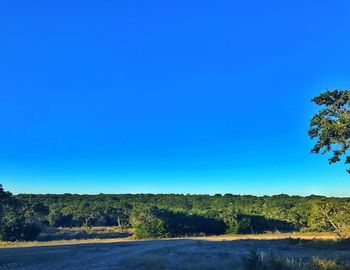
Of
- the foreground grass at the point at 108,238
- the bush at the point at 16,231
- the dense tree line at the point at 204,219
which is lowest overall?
the foreground grass at the point at 108,238

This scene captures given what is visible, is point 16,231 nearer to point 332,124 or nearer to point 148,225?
point 148,225

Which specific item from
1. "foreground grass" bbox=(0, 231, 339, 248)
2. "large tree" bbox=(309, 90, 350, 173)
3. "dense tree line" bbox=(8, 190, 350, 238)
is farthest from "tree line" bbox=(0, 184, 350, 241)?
"large tree" bbox=(309, 90, 350, 173)

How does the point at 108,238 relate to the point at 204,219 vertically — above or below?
below

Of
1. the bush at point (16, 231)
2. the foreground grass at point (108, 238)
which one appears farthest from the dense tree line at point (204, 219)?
the bush at point (16, 231)

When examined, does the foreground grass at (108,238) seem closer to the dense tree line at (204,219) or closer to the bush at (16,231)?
the bush at (16,231)

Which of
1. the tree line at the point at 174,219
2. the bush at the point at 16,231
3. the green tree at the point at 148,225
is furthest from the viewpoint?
the green tree at the point at 148,225

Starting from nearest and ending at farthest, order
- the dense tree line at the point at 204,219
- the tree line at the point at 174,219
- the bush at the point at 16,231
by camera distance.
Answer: the bush at the point at 16,231, the tree line at the point at 174,219, the dense tree line at the point at 204,219

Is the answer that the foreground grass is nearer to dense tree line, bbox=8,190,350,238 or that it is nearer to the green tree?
the green tree

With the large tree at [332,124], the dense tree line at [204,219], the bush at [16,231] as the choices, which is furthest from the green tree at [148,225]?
the large tree at [332,124]

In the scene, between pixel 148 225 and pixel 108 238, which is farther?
pixel 148 225

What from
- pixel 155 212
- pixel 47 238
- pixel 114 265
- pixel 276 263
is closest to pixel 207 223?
pixel 155 212

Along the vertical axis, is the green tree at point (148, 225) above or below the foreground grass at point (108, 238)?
above

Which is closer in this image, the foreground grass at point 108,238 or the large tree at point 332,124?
the large tree at point 332,124

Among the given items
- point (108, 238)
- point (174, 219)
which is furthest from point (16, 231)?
point (174, 219)
